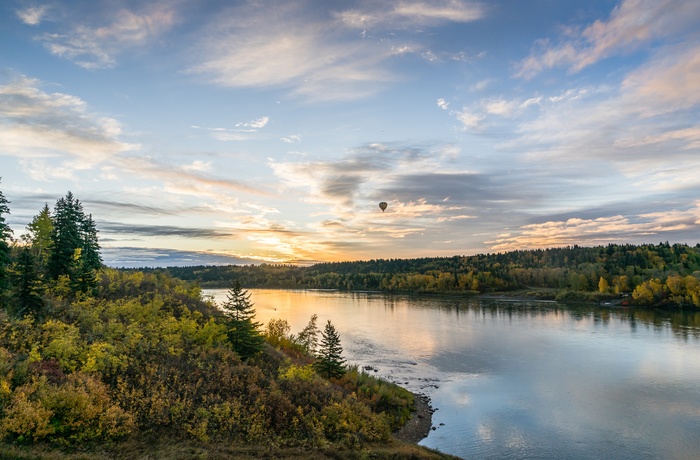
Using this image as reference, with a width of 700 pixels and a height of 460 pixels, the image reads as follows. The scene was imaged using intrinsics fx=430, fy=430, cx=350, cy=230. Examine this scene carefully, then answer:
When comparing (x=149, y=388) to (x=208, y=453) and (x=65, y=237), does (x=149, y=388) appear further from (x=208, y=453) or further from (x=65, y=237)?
(x=65, y=237)

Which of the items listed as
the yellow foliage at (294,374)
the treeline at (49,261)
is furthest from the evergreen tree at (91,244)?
the yellow foliage at (294,374)

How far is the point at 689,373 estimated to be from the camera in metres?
50.3

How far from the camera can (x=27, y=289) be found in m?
29.2

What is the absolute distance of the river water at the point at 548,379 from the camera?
107ft

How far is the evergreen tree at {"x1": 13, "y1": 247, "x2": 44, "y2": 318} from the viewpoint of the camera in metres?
28.5

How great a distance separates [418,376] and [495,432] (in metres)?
17.2

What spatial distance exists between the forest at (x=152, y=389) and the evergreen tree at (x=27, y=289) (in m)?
0.08

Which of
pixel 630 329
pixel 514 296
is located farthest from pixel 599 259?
pixel 630 329

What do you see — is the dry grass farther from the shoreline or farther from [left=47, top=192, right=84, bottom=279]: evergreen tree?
[left=47, top=192, right=84, bottom=279]: evergreen tree

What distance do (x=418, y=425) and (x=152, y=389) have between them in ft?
71.5

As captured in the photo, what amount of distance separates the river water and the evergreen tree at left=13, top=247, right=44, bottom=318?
97.9 ft

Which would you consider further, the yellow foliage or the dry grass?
the yellow foliage

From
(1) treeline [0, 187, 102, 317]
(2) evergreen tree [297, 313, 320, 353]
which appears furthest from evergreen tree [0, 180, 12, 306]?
(2) evergreen tree [297, 313, 320, 353]

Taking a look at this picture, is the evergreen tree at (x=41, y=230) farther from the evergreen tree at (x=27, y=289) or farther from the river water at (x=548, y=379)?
the river water at (x=548, y=379)
